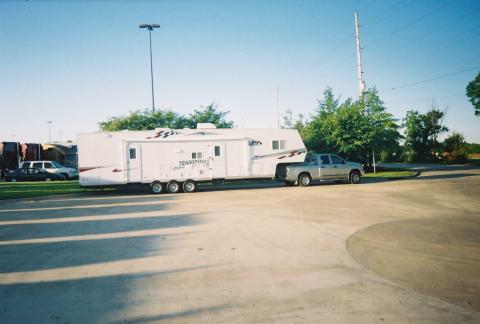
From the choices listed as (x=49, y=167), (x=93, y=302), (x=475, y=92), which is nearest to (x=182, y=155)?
(x=93, y=302)

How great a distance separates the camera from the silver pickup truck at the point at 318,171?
18.2 meters

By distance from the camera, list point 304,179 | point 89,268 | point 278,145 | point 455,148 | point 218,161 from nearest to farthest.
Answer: point 89,268 → point 218,161 → point 278,145 → point 304,179 → point 455,148

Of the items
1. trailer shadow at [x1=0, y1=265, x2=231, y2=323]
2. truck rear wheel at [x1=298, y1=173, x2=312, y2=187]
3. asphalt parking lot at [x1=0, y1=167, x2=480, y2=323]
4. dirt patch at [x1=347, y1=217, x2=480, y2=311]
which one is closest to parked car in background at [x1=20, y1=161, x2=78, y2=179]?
asphalt parking lot at [x1=0, y1=167, x2=480, y2=323]

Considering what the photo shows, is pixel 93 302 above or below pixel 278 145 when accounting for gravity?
below

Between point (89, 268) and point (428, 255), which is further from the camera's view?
point (428, 255)

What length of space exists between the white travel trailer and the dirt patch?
33.2ft

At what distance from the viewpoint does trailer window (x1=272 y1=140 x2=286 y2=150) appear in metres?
18.1

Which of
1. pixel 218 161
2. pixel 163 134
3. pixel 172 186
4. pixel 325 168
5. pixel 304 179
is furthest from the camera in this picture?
pixel 325 168

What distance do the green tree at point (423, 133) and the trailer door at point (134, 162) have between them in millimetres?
48270

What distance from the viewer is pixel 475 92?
5359 cm

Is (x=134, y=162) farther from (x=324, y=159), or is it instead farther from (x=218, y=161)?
(x=324, y=159)

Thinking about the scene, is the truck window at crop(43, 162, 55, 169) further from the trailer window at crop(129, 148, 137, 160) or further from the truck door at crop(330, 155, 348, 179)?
the truck door at crop(330, 155, 348, 179)

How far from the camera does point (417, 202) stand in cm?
1158

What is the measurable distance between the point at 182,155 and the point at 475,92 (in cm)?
5861
